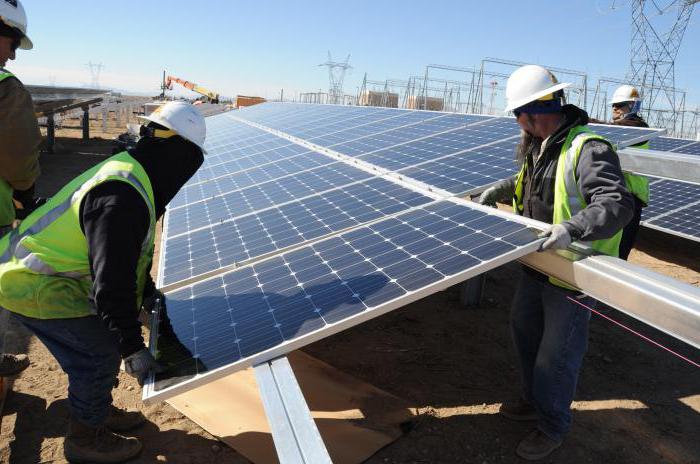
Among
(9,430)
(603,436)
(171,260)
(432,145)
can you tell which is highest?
(432,145)

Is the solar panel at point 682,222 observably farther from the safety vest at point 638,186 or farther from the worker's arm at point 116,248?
the worker's arm at point 116,248

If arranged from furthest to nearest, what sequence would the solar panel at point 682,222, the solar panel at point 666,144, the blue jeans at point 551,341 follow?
the solar panel at point 666,144 → the solar panel at point 682,222 → the blue jeans at point 551,341

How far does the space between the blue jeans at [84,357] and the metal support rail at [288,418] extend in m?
1.69

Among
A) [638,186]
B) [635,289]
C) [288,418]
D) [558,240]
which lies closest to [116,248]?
[288,418]

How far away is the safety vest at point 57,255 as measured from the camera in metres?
3.20

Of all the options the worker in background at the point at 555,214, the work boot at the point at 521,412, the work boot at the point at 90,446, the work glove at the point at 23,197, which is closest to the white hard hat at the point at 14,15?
the work glove at the point at 23,197

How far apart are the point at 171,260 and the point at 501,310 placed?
481cm

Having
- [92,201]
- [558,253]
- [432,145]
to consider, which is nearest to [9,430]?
[92,201]

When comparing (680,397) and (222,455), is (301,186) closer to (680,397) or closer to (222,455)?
(222,455)

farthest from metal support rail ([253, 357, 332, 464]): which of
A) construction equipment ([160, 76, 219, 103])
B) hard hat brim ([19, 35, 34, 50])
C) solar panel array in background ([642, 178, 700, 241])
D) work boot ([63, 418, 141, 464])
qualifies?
construction equipment ([160, 76, 219, 103])

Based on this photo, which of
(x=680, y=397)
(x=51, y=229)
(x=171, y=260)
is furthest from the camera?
(x=680, y=397)

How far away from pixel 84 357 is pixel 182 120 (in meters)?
1.95

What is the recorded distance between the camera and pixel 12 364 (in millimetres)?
5453

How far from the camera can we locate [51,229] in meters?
3.25
